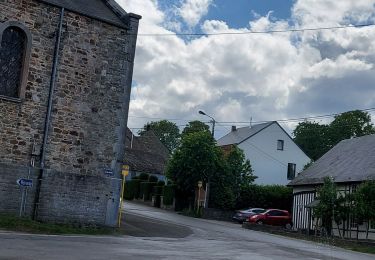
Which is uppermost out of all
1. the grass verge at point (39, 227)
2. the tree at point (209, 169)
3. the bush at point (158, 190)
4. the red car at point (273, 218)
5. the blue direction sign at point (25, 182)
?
the tree at point (209, 169)

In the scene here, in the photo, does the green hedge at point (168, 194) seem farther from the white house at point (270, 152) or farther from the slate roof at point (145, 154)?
the slate roof at point (145, 154)

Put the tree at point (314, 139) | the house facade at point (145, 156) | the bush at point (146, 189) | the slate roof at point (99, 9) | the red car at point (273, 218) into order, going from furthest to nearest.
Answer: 1. the tree at point (314, 139)
2. the house facade at point (145, 156)
3. the bush at point (146, 189)
4. the red car at point (273, 218)
5. the slate roof at point (99, 9)

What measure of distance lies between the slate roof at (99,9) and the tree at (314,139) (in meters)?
62.3

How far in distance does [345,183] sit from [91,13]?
21381 mm

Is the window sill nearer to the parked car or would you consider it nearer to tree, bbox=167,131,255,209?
the parked car

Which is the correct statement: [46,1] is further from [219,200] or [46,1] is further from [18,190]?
[219,200]

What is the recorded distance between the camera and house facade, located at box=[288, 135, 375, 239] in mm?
34156

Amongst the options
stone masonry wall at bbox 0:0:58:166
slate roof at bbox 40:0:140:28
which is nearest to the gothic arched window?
stone masonry wall at bbox 0:0:58:166

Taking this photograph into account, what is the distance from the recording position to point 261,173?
6091 centimetres

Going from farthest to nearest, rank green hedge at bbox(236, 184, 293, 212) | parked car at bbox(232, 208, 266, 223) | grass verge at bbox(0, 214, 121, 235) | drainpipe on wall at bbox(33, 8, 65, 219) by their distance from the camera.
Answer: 1. green hedge at bbox(236, 184, 293, 212)
2. parked car at bbox(232, 208, 266, 223)
3. drainpipe on wall at bbox(33, 8, 65, 219)
4. grass verge at bbox(0, 214, 121, 235)

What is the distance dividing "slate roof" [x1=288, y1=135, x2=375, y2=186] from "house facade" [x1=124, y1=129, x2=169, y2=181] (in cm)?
2784

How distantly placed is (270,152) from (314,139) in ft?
77.1

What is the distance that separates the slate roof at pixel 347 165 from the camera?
3544 centimetres

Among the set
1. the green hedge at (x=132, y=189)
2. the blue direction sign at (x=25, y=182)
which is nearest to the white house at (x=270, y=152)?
the green hedge at (x=132, y=189)
